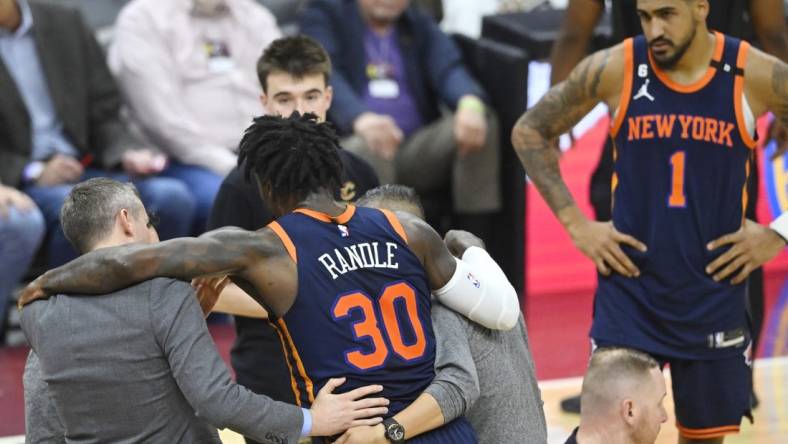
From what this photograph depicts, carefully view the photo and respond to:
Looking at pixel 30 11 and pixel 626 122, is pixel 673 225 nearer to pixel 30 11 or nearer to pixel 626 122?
pixel 626 122

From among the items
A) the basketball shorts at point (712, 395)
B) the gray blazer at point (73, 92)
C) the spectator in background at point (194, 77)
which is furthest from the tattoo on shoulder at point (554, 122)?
the gray blazer at point (73, 92)

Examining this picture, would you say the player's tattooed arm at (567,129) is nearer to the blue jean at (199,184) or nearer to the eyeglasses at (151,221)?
the eyeglasses at (151,221)

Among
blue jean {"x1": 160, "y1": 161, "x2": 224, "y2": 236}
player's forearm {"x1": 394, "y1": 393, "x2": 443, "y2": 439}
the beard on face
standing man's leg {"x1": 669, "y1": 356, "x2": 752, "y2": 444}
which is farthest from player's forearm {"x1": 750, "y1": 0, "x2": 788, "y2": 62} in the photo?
blue jean {"x1": 160, "y1": 161, "x2": 224, "y2": 236}

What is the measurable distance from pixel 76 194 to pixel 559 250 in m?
4.42

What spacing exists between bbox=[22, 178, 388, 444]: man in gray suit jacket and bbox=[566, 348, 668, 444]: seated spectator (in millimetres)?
505

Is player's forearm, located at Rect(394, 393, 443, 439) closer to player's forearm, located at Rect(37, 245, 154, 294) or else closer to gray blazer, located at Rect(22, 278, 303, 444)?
gray blazer, located at Rect(22, 278, 303, 444)

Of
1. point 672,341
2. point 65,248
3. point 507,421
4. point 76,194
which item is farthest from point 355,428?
point 65,248

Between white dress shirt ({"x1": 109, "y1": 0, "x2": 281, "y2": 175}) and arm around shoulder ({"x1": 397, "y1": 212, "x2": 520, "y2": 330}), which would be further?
white dress shirt ({"x1": 109, "y1": 0, "x2": 281, "y2": 175})

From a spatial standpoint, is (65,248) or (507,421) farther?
(65,248)

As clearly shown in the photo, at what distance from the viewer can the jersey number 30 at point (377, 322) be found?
10.5ft

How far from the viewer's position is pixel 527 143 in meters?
4.35

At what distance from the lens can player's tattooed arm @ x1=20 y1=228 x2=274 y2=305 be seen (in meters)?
3.06

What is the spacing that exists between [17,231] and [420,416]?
3268 mm

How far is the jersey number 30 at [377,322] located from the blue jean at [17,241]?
125 inches
